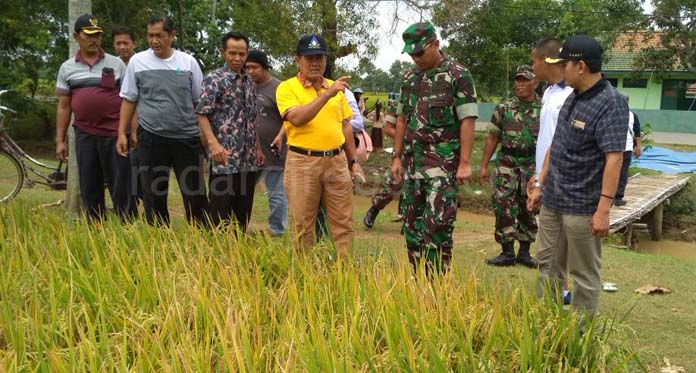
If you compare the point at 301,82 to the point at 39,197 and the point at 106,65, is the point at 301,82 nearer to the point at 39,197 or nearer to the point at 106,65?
the point at 106,65

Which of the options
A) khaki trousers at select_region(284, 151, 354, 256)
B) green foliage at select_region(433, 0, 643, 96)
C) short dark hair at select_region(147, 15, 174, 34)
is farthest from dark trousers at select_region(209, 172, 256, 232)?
green foliage at select_region(433, 0, 643, 96)

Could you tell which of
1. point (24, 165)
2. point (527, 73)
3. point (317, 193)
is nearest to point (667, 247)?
point (527, 73)

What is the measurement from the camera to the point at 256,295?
279cm

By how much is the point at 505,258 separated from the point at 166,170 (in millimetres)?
2609

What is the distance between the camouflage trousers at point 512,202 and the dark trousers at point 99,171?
9.06 feet

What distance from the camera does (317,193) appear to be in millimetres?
4172

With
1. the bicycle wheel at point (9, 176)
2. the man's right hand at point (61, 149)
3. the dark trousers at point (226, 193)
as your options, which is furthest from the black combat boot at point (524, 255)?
the bicycle wheel at point (9, 176)

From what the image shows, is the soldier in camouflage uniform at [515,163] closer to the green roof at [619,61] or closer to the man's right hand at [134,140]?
the man's right hand at [134,140]

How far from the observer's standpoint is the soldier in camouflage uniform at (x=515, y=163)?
498 centimetres

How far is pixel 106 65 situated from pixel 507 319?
356cm

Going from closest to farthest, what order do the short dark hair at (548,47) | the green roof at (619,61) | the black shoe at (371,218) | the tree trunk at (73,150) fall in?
the short dark hair at (548,47) → the tree trunk at (73,150) → the black shoe at (371,218) → the green roof at (619,61)

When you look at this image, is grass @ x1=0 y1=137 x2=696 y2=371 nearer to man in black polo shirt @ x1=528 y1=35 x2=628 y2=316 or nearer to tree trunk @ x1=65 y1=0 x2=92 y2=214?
man in black polo shirt @ x1=528 y1=35 x2=628 y2=316

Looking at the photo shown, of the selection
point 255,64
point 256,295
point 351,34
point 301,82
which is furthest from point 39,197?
point 351,34

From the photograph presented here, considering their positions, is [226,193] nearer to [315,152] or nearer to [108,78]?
[315,152]
